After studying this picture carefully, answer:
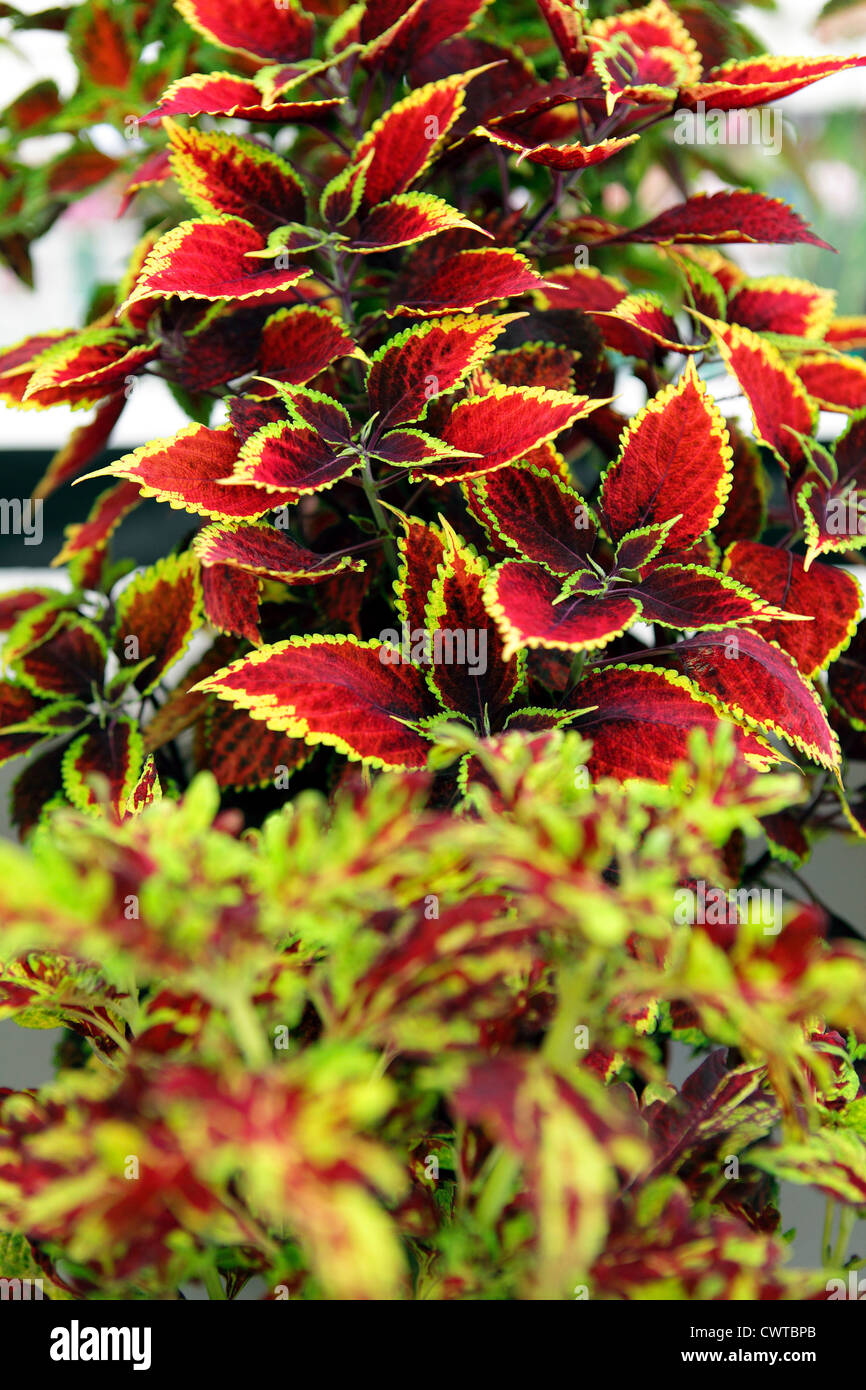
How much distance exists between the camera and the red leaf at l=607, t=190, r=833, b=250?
0.66 metres

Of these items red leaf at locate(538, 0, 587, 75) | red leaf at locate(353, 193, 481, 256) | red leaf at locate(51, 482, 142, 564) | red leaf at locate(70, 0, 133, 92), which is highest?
red leaf at locate(70, 0, 133, 92)

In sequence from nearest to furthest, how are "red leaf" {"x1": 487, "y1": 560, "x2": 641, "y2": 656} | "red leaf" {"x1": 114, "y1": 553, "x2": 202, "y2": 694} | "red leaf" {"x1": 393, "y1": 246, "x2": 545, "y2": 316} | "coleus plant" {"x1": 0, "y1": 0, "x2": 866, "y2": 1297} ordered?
"coleus plant" {"x1": 0, "y1": 0, "x2": 866, "y2": 1297}, "red leaf" {"x1": 487, "y1": 560, "x2": 641, "y2": 656}, "red leaf" {"x1": 393, "y1": 246, "x2": 545, "y2": 316}, "red leaf" {"x1": 114, "y1": 553, "x2": 202, "y2": 694}

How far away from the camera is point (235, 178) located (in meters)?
0.65

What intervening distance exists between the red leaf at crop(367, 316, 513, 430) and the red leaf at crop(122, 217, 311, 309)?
7cm

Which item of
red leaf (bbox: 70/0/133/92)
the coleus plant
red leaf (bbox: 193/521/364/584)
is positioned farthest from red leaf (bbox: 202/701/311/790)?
red leaf (bbox: 70/0/133/92)

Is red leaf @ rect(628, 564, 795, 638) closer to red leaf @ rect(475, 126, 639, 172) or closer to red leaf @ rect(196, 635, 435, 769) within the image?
red leaf @ rect(196, 635, 435, 769)

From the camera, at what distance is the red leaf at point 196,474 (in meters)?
0.55

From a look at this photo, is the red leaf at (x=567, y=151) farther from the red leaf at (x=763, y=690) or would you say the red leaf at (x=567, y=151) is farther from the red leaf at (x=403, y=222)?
the red leaf at (x=763, y=690)

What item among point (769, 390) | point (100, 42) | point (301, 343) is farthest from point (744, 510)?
point (100, 42)

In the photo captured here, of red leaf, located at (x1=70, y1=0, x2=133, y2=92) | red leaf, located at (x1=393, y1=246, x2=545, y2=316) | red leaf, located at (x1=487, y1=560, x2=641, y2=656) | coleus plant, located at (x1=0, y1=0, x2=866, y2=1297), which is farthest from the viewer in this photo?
red leaf, located at (x1=70, y1=0, x2=133, y2=92)

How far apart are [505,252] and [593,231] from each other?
0.48 feet

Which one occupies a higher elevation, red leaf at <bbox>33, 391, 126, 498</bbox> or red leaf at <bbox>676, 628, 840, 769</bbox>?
red leaf at <bbox>33, 391, 126, 498</bbox>

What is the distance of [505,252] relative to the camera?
0.61 metres

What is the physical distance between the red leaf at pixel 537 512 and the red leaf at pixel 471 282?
0.09m
